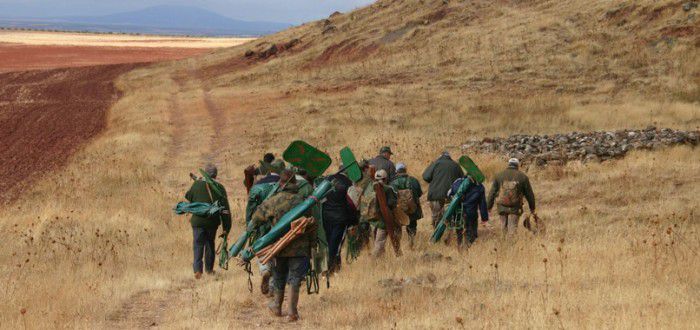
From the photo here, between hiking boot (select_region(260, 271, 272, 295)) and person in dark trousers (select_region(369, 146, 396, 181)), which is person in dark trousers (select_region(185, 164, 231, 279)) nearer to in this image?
hiking boot (select_region(260, 271, 272, 295))

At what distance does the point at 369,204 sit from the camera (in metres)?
12.6

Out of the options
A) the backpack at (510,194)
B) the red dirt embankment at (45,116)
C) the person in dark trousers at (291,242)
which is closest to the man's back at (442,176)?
the backpack at (510,194)

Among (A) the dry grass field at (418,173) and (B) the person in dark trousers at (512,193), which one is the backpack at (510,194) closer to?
(B) the person in dark trousers at (512,193)

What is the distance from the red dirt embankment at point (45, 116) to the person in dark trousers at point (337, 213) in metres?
12.6

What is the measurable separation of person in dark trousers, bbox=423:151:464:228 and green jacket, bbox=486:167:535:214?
28.7 inches

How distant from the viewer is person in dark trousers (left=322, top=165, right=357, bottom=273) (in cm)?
1127

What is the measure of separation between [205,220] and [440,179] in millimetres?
4336

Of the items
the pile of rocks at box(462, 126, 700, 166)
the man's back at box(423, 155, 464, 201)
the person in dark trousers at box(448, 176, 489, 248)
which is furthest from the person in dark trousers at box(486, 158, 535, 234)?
the pile of rocks at box(462, 126, 700, 166)

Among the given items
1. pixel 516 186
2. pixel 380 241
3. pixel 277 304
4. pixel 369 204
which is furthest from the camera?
pixel 516 186

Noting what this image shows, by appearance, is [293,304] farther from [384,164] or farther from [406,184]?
[384,164]

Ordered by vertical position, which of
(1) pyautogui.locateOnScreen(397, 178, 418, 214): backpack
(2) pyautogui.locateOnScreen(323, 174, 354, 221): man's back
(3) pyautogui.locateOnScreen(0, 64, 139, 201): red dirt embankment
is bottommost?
(3) pyautogui.locateOnScreen(0, 64, 139, 201): red dirt embankment

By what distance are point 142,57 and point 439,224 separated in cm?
8424

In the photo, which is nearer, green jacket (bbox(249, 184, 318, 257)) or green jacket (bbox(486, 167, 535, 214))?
green jacket (bbox(249, 184, 318, 257))

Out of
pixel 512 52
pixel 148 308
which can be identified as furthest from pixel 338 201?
pixel 512 52
